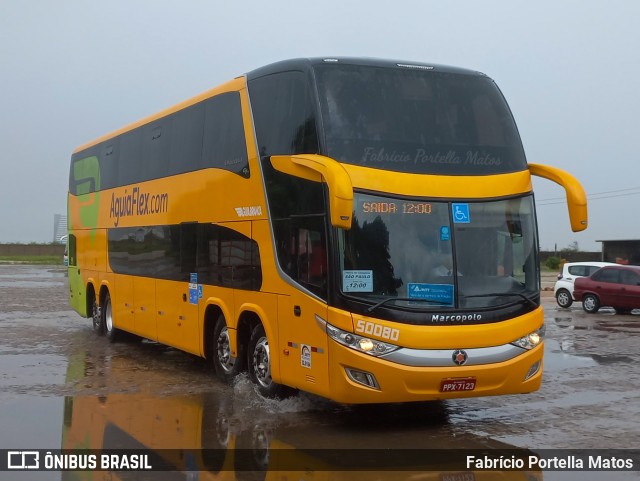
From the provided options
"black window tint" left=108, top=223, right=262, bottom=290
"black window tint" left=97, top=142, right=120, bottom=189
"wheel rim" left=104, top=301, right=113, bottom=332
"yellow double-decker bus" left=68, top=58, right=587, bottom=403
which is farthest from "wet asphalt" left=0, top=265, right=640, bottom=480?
"black window tint" left=97, top=142, right=120, bottom=189

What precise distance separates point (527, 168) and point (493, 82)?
125cm

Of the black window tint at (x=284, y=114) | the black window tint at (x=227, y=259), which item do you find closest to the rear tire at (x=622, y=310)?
the black window tint at (x=227, y=259)

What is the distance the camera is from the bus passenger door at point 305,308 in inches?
366

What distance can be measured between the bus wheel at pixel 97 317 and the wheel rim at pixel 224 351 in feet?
21.9

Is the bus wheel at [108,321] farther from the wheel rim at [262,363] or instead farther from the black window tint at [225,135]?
→ the wheel rim at [262,363]

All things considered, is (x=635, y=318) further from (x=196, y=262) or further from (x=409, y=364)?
(x=409, y=364)

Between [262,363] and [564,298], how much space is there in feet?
69.9

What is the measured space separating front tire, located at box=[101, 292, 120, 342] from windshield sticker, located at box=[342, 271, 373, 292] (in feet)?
30.7

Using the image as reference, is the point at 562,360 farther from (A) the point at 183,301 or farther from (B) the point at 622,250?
(B) the point at 622,250

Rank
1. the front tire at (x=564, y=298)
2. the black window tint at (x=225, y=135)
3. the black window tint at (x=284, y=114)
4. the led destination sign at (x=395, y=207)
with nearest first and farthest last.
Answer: the led destination sign at (x=395, y=207) → the black window tint at (x=284, y=114) → the black window tint at (x=225, y=135) → the front tire at (x=564, y=298)

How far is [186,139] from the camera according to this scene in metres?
13.6

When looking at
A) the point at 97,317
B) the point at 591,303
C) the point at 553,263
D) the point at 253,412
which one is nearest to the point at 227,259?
Answer: the point at 253,412

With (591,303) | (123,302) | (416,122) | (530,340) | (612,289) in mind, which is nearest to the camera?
(530,340)

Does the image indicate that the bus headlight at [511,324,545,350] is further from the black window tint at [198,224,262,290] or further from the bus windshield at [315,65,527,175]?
the black window tint at [198,224,262,290]
